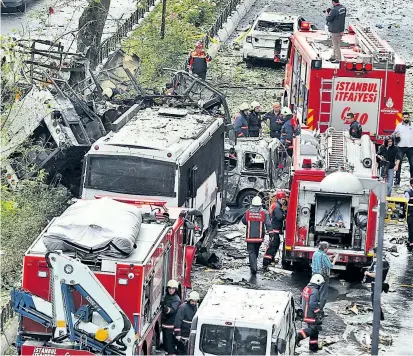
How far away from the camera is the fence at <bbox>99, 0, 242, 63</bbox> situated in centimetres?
3691

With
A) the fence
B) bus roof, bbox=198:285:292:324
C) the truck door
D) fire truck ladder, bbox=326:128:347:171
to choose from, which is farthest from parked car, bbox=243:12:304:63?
bus roof, bbox=198:285:292:324

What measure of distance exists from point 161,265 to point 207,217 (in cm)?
547

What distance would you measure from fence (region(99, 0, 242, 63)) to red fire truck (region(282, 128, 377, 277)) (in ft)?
44.3

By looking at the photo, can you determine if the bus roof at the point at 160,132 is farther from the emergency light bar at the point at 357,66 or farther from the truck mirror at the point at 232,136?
the emergency light bar at the point at 357,66

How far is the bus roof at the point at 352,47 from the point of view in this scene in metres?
28.4

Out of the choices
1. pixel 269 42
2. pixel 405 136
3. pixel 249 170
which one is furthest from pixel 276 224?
pixel 269 42

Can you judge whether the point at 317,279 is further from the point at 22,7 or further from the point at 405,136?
the point at 22,7

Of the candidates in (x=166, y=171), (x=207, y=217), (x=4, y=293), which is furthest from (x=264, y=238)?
(x=4, y=293)

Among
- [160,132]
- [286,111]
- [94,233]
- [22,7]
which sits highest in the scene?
[94,233]

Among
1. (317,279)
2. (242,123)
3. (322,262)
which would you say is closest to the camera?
(317,279)

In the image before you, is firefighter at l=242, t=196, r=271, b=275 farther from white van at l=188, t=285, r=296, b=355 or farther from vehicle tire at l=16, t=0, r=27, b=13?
vehicle tire at l=16, t=0, r=27, b=13

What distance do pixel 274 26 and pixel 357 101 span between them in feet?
33.2

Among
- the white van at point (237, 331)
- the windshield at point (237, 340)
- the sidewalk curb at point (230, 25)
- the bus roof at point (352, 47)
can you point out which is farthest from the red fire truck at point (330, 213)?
the sidewalk curb at point (230, 25)

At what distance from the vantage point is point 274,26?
1502 inches
